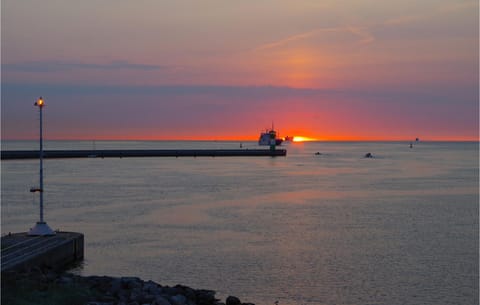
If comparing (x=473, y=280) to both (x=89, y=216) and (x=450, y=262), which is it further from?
(x=89, y=216)

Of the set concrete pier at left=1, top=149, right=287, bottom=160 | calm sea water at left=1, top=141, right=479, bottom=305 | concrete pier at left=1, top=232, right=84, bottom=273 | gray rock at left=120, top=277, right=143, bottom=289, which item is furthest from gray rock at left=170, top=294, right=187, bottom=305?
concrete pier at left=1, top=149, right=287, bottom=160

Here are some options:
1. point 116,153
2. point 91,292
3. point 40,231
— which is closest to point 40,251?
point 40,231

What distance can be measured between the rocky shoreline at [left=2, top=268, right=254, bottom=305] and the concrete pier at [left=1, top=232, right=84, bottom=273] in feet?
2.97

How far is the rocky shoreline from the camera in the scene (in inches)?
658

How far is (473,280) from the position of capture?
80.9 ft

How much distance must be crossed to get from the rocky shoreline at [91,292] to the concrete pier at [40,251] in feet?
2.97

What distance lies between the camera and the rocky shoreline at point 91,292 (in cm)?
1672

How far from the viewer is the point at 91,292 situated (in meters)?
18.4

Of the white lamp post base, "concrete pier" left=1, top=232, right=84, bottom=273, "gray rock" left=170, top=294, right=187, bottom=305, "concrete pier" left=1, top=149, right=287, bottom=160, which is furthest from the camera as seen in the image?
"concrete pier" left=1, top=149, right=287, bottom=160

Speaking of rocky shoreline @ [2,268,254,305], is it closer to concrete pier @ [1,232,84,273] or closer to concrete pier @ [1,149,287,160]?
concrete pier @ [1,232,84,273]

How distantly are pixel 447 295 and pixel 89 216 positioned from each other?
1056 inches

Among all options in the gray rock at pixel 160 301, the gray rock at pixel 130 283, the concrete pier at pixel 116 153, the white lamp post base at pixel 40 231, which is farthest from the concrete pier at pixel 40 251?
the concrete pier at pixel 116 153

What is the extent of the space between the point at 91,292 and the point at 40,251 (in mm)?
5900

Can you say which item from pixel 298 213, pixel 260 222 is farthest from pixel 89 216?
pixel 298 213
